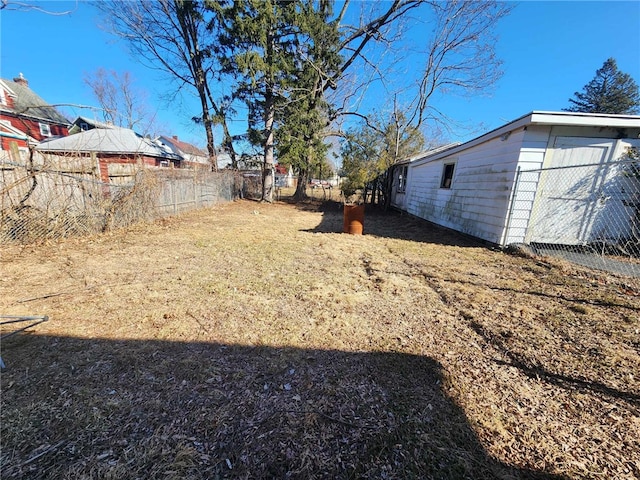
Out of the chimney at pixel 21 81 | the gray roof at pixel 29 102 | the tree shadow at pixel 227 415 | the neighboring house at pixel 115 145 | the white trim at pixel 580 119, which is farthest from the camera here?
the chimney at pixel 21 81

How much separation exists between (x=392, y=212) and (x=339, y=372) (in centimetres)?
1192

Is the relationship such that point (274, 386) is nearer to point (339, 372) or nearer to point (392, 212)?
point (339, 372)

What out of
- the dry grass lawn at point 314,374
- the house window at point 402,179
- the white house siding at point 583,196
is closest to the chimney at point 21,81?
the dry grass lawn at point 314,374

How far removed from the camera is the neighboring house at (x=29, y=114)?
19.8 m

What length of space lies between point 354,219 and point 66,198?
646cm

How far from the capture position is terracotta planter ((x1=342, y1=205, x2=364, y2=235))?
289 inches

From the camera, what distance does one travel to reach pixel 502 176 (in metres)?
5.75

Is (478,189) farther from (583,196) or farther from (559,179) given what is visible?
(583,196)

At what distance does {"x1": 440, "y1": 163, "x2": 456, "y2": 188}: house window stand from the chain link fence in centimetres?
914

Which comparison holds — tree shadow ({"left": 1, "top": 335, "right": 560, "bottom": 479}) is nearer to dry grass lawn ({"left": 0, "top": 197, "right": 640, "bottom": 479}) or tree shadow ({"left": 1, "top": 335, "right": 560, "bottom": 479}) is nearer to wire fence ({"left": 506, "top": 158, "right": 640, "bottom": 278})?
dry grass lawn ({"left": 0, "top": 197, "right": 640, "bottom": 479})

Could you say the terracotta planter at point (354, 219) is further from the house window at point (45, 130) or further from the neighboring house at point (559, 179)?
the house window at point (45, 130)

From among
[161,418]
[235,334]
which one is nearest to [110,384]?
[161,418]

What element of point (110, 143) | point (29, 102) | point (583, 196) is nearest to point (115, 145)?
point (110, 143)

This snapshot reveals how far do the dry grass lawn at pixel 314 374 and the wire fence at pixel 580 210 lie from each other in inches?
62.2
